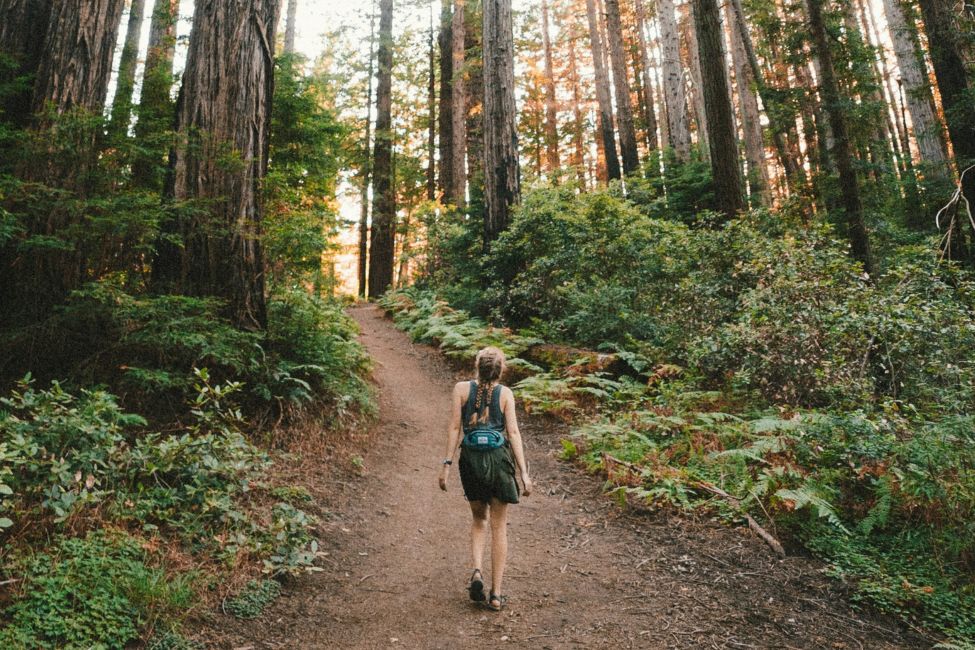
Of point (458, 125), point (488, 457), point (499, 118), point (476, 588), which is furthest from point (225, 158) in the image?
point (458, 125)

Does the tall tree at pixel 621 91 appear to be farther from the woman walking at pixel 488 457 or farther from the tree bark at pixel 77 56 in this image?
the woman walking at pixel 488 457

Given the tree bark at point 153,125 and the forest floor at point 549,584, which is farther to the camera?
the tree bark at point 153,125

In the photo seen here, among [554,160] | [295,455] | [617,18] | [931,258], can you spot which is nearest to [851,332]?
[931,258]

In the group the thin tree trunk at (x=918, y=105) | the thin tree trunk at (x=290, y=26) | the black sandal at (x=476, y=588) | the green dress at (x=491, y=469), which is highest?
the thin tree trunk at (x=290, y=26)

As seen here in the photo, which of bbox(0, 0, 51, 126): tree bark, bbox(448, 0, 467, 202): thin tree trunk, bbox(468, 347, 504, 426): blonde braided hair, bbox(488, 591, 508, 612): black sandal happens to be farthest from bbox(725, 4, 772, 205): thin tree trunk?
bbox(0, 0, 51, 126): tree bark

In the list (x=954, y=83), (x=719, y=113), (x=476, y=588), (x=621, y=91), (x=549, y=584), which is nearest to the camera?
(x=476, y=588)

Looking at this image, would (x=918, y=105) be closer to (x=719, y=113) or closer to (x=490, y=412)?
(x=719, y=113)

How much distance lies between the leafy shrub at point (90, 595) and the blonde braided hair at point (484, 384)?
2.14 m

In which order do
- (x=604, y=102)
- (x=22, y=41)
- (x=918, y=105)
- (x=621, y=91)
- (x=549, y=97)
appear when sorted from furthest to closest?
(x=549, y=97)
(x=604, y=102)
(x=621, y=91)
(x=918, y=105)
(x=22, y=41)

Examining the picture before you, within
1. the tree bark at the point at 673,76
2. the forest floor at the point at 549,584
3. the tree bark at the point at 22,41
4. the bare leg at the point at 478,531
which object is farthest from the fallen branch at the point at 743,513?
the tree bark at the point at 673,76

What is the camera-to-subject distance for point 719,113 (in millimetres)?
10156

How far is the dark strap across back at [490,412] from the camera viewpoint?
4.08 meters

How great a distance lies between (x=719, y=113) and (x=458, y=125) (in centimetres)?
1108

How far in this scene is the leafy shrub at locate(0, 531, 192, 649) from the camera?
2.76 metres
